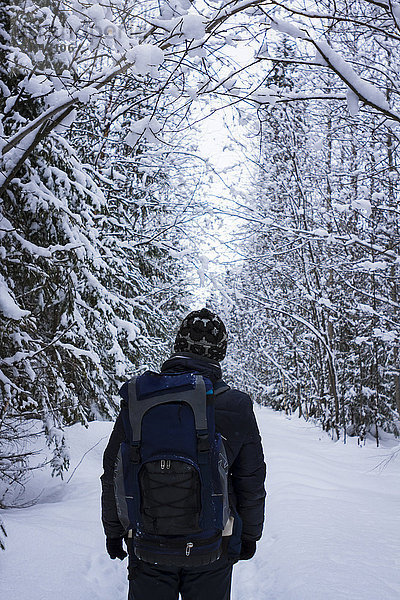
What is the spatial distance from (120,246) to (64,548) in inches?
251

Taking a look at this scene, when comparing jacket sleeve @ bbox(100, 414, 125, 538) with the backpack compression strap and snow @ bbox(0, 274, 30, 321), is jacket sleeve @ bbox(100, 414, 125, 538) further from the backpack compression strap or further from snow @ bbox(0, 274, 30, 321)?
snow @ bbox(0, 274, 30, 321)

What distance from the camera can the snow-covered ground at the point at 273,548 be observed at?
369cm

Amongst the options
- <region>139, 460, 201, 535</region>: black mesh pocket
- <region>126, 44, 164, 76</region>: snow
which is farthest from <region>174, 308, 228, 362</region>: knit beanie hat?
<region>126, 44, 164, 76</region>: snow

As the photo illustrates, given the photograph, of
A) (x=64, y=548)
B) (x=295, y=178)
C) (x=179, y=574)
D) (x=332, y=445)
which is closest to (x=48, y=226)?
(x=64, y=548)

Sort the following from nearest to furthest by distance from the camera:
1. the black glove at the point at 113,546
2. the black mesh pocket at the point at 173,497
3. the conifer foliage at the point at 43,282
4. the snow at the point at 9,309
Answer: the black mesh pocket at the point at 173,497 → the black glove at the point at 113,546 → the snow at the point at 9,309 → the conifer foliage at the point at 43,282

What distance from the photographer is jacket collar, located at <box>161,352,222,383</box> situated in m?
2.52

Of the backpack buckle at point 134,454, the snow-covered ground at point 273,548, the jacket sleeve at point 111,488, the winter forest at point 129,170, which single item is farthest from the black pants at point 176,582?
the winter forest at point 129,170

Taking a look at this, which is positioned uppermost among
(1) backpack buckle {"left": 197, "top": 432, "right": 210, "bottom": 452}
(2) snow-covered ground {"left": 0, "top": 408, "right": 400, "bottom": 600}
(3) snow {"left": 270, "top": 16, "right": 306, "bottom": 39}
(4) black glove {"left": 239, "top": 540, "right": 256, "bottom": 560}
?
(3) snow {"left": 270, "top": 16, "right": 306, "bottom": 39}

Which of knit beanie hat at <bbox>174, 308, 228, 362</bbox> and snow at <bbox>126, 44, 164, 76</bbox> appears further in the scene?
snow at <bbox>126, 44, 164, 76</bbox>

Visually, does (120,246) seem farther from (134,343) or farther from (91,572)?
(91,572)

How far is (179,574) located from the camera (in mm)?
2350

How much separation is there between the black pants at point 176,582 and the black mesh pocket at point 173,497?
0.23 metres

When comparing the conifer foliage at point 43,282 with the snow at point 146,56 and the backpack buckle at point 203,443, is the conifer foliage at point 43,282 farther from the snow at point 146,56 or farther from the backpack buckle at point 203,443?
the backpack buckle at point 203,443

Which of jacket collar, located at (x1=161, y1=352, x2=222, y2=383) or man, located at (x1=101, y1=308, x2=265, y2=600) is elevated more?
jacket collar, located at (x1=161, y1=352, x2=222, y2=383)
